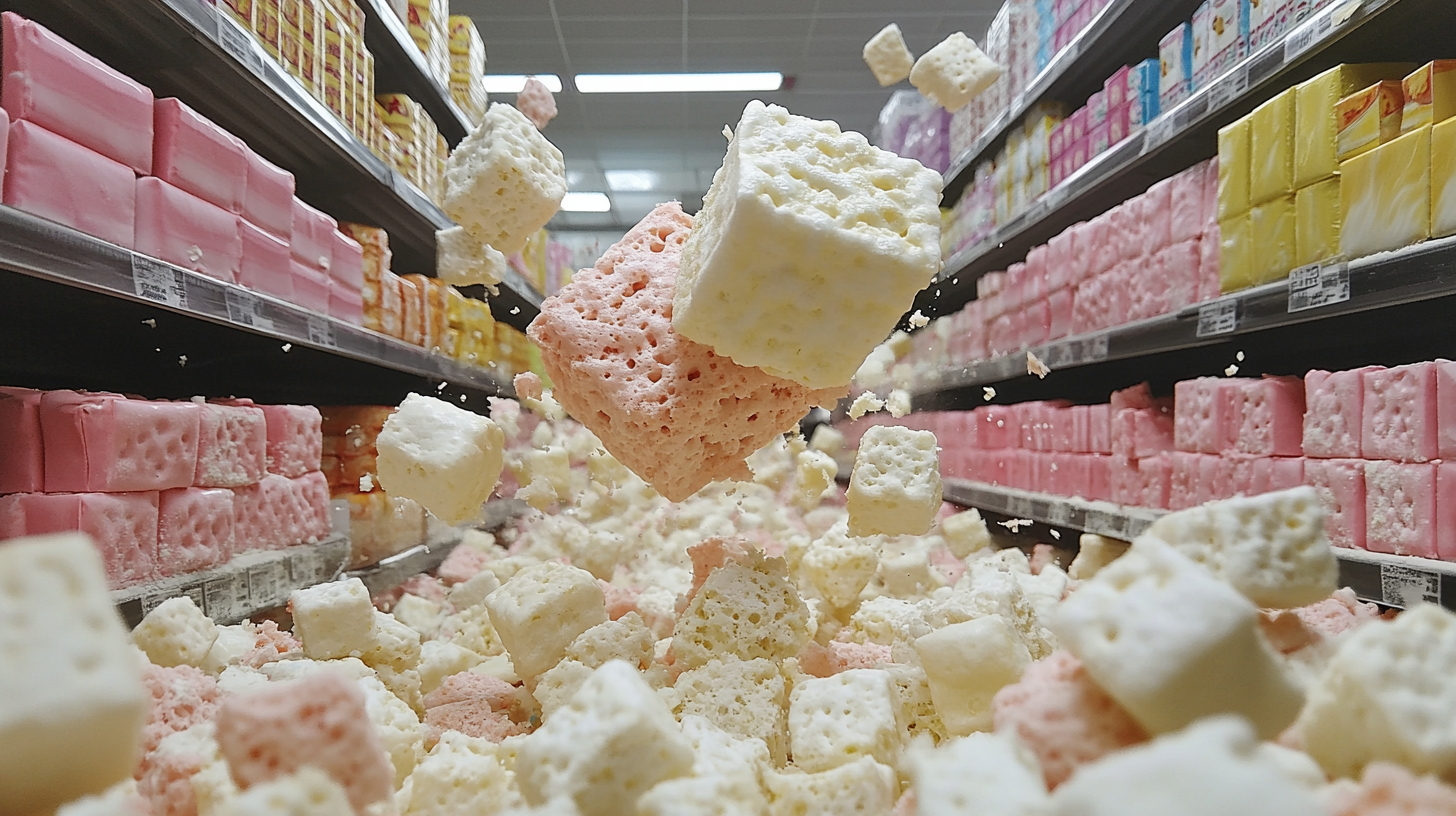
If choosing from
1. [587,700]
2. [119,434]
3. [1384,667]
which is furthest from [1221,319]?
[119,434]

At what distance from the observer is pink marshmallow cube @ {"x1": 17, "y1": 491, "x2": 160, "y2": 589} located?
1.27m

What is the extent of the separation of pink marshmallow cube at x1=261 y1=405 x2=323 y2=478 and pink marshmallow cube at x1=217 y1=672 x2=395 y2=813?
135cm

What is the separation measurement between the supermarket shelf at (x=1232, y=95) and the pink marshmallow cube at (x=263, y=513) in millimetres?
2239

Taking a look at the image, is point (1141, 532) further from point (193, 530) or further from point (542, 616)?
point (193, 530)

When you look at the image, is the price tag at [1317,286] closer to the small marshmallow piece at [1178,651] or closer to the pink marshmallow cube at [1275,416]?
the pink marshmallow cube at [1275,416]

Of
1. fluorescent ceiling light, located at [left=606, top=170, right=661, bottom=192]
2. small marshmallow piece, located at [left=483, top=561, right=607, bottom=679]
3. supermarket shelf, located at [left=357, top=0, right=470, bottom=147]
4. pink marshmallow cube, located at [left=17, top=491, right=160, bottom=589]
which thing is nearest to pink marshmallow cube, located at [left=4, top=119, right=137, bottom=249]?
pink marshmallow cube, located at [left=17, top=491, right=160, bottom=589]

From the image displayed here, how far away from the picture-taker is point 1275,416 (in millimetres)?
1690

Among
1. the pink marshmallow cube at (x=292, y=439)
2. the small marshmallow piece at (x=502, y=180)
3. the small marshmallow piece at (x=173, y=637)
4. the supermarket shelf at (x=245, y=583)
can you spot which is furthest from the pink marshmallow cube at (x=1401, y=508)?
the pink marshmallow cube at (x=292, y=439)

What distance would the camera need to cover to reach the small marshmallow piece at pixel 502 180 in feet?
4.24

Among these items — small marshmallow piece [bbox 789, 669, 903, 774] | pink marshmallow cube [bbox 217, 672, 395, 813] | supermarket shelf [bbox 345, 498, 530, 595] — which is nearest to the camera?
pink marshmallow cube [bbox 217, 672, 395, 813]

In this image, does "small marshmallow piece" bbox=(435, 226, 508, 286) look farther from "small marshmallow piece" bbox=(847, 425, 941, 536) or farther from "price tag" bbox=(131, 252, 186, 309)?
"small marshmallow piece" bbox=(847, 425, 941, 536)

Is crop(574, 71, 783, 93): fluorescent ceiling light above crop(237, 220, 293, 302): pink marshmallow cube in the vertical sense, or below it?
→ above

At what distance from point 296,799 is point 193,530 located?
3.98 ft

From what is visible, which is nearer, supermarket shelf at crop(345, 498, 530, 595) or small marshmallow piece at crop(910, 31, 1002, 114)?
small marshmallow piece at crop(910, 31, 1002, 114)
